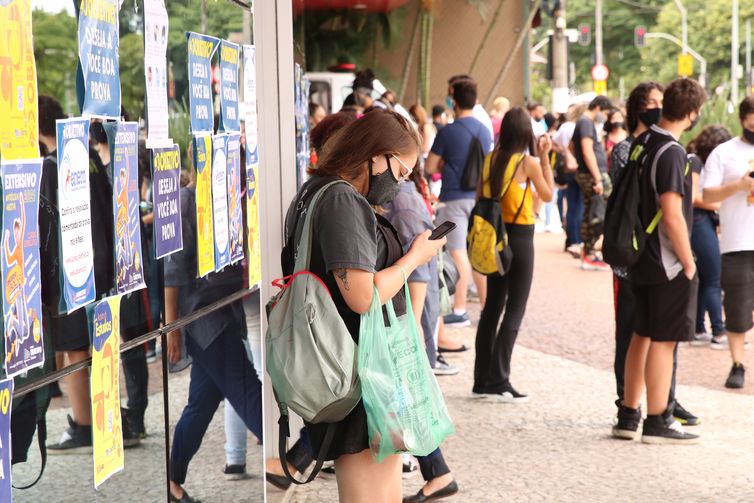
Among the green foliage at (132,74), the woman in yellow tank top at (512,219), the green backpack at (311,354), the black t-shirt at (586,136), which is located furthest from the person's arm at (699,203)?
the green foliage at (132,74)

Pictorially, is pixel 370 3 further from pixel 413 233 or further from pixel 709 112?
pixel 413 233

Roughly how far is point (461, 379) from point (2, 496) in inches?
245

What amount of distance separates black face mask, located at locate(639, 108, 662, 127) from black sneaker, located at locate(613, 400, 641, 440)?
66.3 inches

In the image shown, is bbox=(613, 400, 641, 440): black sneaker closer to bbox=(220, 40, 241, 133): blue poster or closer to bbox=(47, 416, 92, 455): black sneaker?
bbox=(220, 40, 241, 133): blue poster

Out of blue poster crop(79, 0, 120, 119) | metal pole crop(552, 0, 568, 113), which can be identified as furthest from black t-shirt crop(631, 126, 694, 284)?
metal pole crop(552, 0, 568, 113)

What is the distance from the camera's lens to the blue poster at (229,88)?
13.4 ft

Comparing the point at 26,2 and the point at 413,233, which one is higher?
the point at 26,2

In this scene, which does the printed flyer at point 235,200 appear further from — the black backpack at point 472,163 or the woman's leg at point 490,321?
the black backpack at point 472,163

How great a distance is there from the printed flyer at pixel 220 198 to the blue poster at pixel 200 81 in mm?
116

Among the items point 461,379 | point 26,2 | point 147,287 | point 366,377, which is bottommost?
point 461,379

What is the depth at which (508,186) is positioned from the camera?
7.43m

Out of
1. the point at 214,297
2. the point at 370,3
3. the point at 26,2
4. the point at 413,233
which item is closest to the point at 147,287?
the point at 214,297

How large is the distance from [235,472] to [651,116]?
3.58 metres

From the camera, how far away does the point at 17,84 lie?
2355mm
